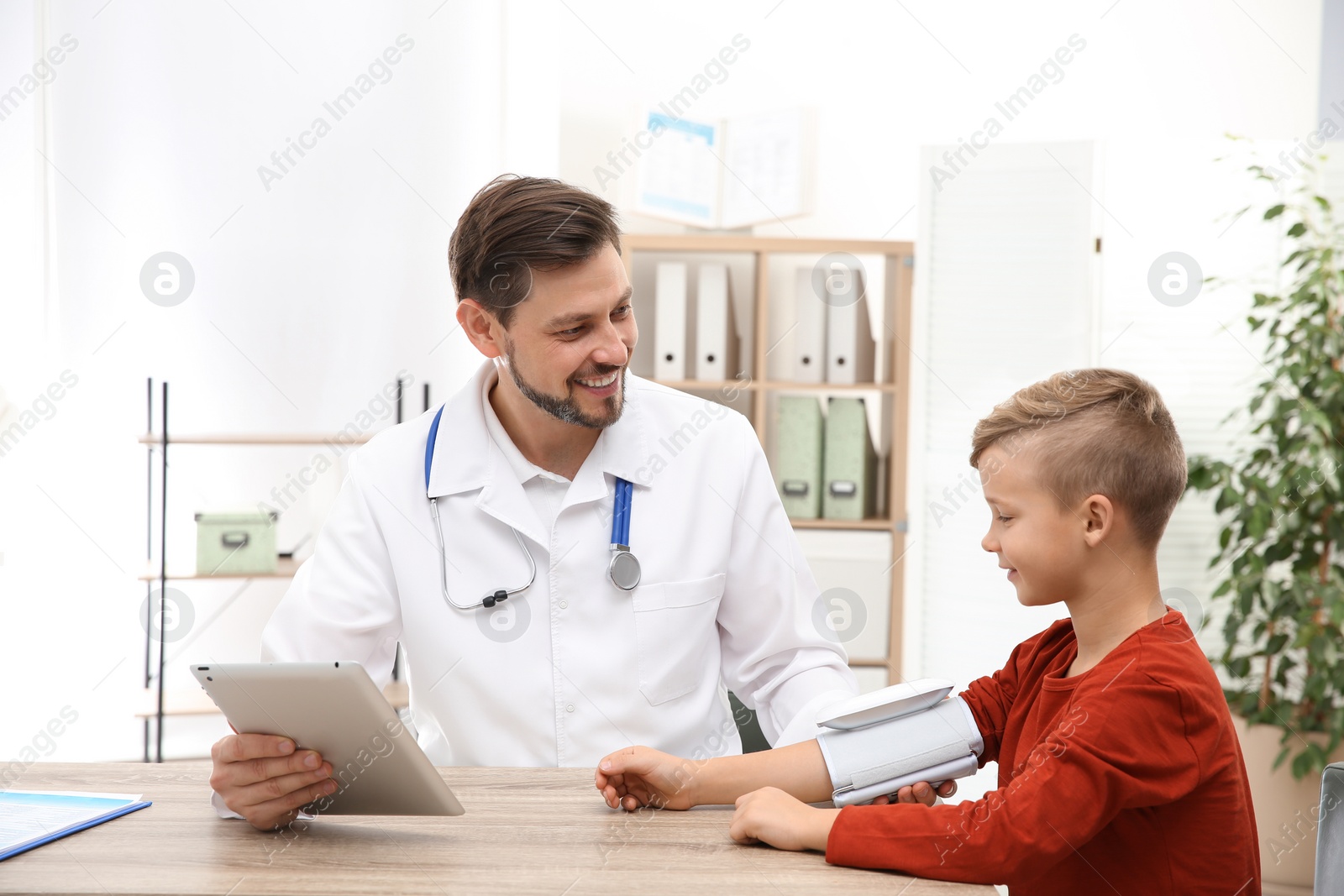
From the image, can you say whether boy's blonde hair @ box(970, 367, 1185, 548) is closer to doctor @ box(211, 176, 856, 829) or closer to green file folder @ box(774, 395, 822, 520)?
doctor @ box(211, 176, 856, 829)

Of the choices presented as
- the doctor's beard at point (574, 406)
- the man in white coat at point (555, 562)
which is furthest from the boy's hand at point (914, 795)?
the doctor's beard at point (574, 406)

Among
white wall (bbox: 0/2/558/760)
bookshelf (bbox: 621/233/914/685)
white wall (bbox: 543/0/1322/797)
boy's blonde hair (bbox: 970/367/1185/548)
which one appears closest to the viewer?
boy's blonde hair (bbox: 970/367/1185/548)

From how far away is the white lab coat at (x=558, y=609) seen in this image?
4.84 feet

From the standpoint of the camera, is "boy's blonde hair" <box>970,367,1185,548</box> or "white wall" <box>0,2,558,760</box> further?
"white wall" <box>0,2,558,760</box>

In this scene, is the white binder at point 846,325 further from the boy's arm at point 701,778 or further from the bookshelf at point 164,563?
the boy's arm at point 701,778

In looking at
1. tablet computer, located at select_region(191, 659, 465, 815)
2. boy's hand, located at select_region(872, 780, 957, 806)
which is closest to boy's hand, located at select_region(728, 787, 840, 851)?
boy's hand, located at select_region(872, 780, 957, 806)

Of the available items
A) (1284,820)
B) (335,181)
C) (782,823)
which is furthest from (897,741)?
(335,181)

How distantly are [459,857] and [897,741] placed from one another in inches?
17.3

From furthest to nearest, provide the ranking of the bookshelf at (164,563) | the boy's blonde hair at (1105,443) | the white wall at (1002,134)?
the white wall at (1002,134)
the bookshelf at (164,563)
the boy's blonde hair at (1105,443)

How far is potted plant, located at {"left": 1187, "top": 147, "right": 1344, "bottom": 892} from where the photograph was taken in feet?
9.09

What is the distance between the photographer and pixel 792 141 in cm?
358

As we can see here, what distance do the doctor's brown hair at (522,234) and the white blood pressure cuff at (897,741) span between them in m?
0.74

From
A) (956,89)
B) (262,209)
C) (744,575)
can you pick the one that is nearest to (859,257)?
(956,89)

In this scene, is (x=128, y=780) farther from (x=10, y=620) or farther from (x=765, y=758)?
(x=10, y=620)
